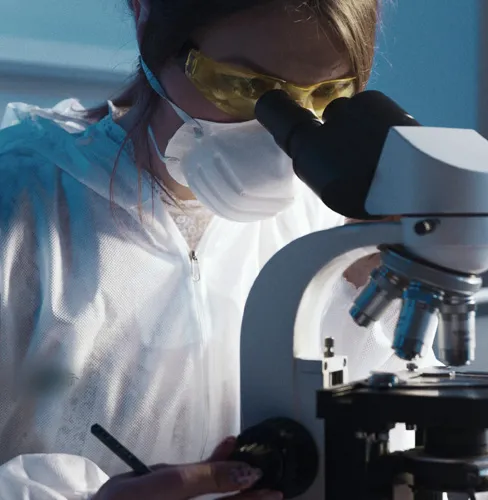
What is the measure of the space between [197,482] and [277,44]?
590 millimetres

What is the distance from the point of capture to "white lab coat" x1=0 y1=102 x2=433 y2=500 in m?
1.31

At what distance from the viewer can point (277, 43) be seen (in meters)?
1.21

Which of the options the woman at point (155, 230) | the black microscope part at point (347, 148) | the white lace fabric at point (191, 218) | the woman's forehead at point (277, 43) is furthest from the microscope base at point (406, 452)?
the white lace fabric at point (191, 218)

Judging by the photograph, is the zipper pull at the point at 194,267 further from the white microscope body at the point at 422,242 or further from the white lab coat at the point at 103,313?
the white microscope body at the point at 422,242

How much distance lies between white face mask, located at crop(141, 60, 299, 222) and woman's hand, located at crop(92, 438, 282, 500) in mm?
473

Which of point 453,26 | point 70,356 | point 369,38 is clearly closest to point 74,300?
point 70,356

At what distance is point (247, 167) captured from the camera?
49.8 inches

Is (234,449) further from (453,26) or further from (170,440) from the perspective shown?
(453,26)

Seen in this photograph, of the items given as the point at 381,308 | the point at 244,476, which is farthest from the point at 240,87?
the point at 244,476

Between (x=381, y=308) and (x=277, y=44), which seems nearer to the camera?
(x=381, y=308)

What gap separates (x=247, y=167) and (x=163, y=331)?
0.30 meters

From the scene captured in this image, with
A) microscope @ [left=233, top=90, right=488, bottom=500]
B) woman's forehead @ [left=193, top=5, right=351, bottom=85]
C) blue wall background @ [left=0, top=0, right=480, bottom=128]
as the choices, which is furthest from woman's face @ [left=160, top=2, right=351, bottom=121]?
blue wall background @ [left=0, top=0, right=480, bottom=128]

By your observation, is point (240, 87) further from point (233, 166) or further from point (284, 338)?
point (284, 338)

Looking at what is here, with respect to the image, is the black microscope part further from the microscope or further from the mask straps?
the mask straps
